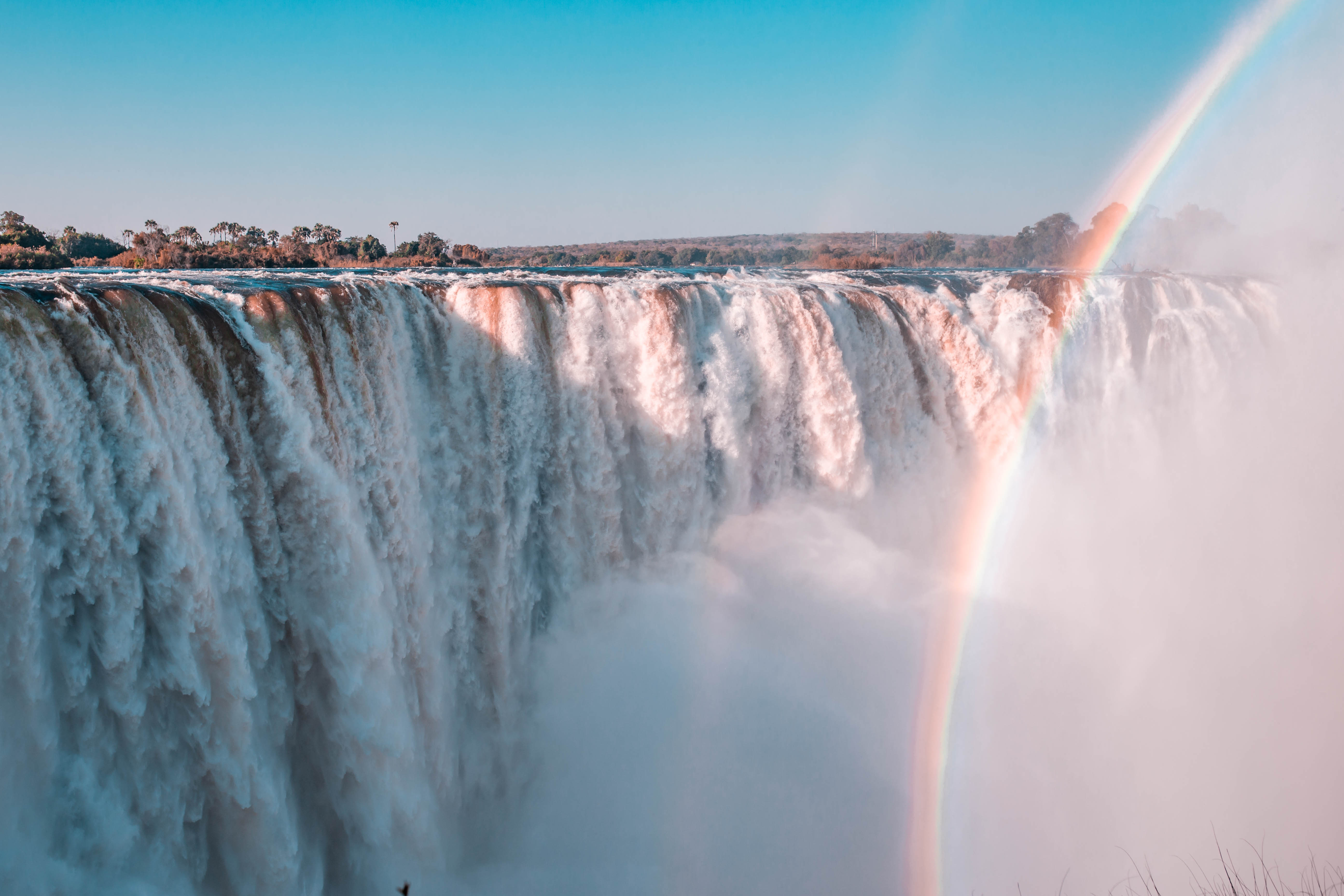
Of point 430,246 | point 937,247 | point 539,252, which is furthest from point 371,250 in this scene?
point 937,247

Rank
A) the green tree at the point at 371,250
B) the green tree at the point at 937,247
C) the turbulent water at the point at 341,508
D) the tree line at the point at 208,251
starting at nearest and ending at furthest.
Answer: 1. the turbulent water at the point at 341,508
2. the tree line at the point at 208,251
3. the green tree at the point at 371,250
4. the green tree at the point at 937,247

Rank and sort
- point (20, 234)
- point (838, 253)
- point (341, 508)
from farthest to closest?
point (838, 253) < point (20, 234) < point (341, 508)

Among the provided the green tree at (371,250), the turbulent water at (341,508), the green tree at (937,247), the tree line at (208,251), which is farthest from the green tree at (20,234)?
Answer: the green tree at (937,247)

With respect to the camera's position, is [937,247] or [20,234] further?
[937,247]

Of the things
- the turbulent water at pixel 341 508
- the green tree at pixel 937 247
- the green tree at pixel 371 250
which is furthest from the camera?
the green tree at pixel 937 247

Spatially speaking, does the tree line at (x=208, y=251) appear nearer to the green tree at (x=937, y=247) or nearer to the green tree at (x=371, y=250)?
the green tree at (x=371, y=250)

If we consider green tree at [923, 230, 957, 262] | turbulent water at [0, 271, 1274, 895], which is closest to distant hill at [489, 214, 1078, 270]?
green tree at [923, 230, 957, 262]

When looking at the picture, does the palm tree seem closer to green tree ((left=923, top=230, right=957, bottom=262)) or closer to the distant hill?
the distant hill

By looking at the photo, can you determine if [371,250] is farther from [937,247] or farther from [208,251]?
[937,247]

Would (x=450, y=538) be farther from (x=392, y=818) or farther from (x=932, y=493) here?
(x=932, y=493)
